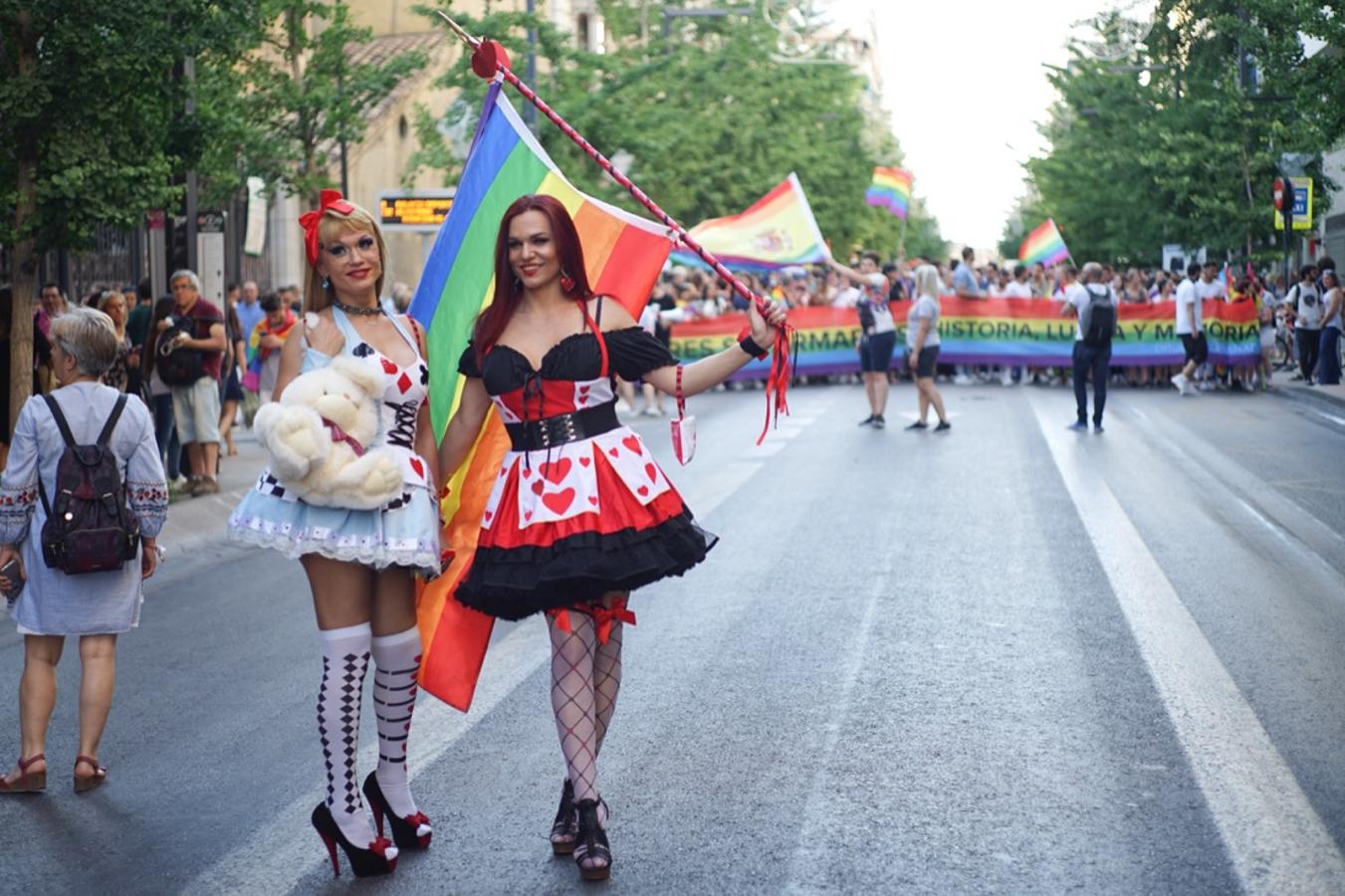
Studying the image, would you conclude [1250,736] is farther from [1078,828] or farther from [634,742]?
[634,742]

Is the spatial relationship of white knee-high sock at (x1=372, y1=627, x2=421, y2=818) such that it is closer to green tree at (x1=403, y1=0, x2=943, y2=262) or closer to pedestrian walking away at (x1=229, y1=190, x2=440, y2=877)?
pedestrian walking away at (x1=229, y1=190, x2=440, y2=877)

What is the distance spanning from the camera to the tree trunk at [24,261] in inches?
553

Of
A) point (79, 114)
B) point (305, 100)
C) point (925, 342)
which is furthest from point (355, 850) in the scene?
point (305, 100)

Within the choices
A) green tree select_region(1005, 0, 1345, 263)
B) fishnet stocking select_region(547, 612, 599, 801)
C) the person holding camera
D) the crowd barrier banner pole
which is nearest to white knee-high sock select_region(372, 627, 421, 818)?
fishnet stocking select_region(547, 612, 599, 801)

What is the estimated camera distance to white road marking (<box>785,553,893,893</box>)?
510 centimetres

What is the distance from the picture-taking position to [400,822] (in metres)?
5.42

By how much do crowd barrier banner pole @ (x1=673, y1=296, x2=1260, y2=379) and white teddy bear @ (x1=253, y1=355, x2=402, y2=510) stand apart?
24286mm

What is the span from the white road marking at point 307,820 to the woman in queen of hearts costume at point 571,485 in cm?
74

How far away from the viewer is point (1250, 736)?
21.9 feet

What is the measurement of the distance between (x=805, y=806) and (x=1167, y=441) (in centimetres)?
1443

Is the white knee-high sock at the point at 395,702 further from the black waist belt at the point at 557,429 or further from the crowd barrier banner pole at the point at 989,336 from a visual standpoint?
the crowd barrier banner pole at the point at 989,336

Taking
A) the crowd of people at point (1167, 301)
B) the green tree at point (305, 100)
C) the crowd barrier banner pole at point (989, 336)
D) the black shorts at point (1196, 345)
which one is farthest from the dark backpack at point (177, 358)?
the black shorts at point (1196, 345)

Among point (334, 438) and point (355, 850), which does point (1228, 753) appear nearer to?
point (355, 850)

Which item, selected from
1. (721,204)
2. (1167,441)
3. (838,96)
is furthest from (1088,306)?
(838,96)
